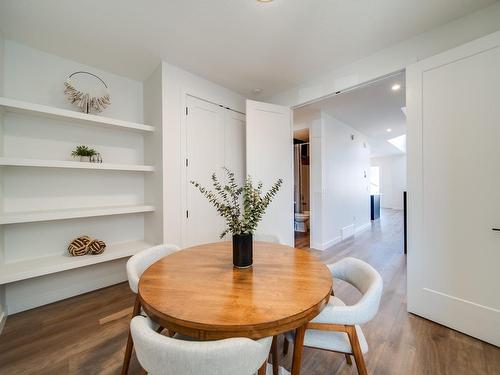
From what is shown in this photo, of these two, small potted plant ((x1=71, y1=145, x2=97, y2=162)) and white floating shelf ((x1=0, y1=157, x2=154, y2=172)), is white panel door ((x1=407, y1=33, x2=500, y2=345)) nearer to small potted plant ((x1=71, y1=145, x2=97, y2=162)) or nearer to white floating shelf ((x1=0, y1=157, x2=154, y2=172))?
white floating shelf ((x1=0, y1=157, x2=154, y2=172))

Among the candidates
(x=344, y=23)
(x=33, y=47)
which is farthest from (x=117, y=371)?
(x=344, y=23)

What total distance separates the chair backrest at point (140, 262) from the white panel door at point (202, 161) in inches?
35.3

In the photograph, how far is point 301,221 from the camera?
17.4 feet

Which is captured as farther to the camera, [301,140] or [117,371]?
[301,140]

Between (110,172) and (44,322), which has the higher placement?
(110,172)

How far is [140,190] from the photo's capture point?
2768mm

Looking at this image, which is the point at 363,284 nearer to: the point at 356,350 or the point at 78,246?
the point at 356,350

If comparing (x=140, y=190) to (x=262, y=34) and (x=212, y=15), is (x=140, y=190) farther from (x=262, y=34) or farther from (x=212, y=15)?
(x=262, y=34)

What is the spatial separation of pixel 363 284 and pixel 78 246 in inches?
103

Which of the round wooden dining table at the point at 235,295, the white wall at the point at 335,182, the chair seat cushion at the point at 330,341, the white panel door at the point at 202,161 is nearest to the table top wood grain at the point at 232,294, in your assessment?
the round wooden dining table at the point at 235,295

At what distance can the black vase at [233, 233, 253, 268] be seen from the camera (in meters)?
1.23

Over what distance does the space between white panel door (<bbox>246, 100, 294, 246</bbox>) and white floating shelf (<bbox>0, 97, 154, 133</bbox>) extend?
1271mm

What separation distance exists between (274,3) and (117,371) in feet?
9.17

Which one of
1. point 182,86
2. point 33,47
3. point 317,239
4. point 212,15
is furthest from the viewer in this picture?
point 317,239
